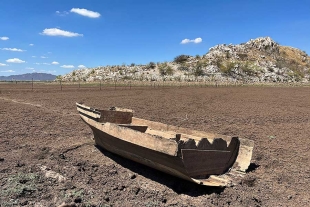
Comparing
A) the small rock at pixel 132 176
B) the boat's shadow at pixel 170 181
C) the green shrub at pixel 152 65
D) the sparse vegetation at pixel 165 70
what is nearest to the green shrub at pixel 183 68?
the sparse vegetation at pixel 165 70

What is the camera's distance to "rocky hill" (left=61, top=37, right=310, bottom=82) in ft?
264

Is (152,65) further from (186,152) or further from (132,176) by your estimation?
(186,152)

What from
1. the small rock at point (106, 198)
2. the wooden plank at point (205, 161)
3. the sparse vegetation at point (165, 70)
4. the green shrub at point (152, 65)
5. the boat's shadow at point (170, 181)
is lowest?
the small rock at point (106, 198)

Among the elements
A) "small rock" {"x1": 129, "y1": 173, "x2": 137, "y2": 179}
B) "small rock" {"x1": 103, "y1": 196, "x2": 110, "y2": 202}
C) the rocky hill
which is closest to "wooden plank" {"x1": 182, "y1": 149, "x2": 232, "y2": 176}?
"small rock" {"x1": 129, "y1": 173, "x2": 137, "y2": 179}

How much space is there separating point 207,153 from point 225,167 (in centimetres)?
90

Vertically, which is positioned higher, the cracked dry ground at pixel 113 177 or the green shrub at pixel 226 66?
the green shrub at pixel 226 66

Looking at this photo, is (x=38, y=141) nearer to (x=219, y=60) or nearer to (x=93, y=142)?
(x=93, y=142)

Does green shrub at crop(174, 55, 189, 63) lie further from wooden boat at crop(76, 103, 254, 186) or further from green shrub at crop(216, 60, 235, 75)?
wooden boat at crop(76, 103, 254, 186)

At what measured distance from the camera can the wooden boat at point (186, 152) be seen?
18.3ft

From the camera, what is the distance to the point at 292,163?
7.44 meters

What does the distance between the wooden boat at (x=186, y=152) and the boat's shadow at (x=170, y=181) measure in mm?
161

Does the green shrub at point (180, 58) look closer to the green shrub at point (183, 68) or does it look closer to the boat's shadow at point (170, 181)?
the green shrub at point (183, 68)

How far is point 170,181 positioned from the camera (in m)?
6.26

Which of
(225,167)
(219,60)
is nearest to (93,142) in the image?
(225,167)
